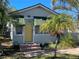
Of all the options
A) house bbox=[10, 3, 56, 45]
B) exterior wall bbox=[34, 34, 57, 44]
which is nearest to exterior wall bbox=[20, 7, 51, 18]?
house bbox=[10, 3, 56, 45]

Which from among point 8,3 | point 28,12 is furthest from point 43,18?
point 8,3

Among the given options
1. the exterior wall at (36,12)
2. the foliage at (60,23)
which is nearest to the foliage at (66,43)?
the exterior wall at (36,12)

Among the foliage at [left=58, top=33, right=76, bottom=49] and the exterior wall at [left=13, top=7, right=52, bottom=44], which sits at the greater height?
the exterior wall at [left=13, top=7, right=52, bottom=44]

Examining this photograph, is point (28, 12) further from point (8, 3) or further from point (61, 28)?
point (61, 28)

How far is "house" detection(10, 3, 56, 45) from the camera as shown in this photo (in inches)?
1024

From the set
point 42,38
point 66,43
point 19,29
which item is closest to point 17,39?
point 19,29

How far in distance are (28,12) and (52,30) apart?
7.52m

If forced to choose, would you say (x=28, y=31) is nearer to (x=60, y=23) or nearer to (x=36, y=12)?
(x=36, y=12)

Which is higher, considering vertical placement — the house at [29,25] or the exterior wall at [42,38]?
the house at [29,25]

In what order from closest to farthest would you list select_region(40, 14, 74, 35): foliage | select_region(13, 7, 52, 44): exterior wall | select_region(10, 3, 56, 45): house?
1. select_region(40, 14, 74, 35): foliage
2. select_region(10, 3, 56, 45): house
3. select_region(13, 7, 52, 44): exterior wall

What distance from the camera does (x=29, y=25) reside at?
26984 millimetres

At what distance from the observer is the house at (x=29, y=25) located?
26020 mm

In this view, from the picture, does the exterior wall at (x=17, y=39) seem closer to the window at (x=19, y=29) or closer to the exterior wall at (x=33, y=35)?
the exterior wall at (x=33, y=35)

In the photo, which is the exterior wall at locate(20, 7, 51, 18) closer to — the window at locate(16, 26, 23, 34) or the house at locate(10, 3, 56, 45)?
the house at locate(10, 3, 56, 45)
